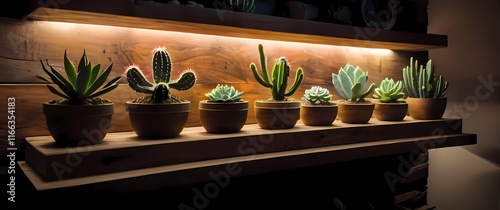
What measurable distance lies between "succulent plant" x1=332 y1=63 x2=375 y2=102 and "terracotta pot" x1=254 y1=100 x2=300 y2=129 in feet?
0.88

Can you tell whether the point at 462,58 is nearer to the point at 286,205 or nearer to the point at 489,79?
the point at 489,79

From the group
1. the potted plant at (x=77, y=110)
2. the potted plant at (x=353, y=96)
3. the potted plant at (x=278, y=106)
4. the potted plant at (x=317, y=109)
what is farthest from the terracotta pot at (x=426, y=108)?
the potted plant at (x=77, y=110)

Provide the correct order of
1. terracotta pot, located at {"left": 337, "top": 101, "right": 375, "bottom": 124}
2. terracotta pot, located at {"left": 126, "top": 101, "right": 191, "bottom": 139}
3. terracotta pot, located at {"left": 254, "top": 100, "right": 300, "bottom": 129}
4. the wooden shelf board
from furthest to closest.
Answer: terracotta pot, located at {"left": 337, "top": 101, "right": 375, "bottom": 124}, terracotta pot, located at {"left": 254, "top": 100, "right": 300, "bottom": 129}, terracotta pot, located at {"left": 126, "top": 101, "right": 191, "bottom": 139}, the wooden shelf board

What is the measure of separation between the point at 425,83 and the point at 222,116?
0.88 m

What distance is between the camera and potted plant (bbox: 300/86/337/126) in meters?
1.32

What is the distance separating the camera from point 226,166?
3.28 feet

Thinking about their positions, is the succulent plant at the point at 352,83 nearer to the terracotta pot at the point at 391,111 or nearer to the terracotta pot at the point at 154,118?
the terracotta pot at the point at 391,111

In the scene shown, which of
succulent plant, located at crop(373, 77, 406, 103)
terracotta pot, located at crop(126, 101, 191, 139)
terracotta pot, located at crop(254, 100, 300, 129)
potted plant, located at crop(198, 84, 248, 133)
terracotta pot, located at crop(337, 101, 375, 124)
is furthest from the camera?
succulent plant, located at crop(373, 77, 406, 103)

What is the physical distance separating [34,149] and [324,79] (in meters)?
1.07

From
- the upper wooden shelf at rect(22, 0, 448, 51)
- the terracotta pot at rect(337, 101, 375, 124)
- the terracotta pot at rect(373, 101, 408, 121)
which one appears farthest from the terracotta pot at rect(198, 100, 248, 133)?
the terracotta pot at rect(373, 101, 408, 121)

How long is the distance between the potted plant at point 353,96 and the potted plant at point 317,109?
82 mm

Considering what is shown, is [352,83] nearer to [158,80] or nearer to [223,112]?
[223,112]

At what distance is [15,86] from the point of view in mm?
1003

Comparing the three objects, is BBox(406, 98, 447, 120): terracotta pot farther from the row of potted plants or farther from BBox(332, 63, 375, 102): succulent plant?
BBox(332, 63, 375, 102): succulent plant
